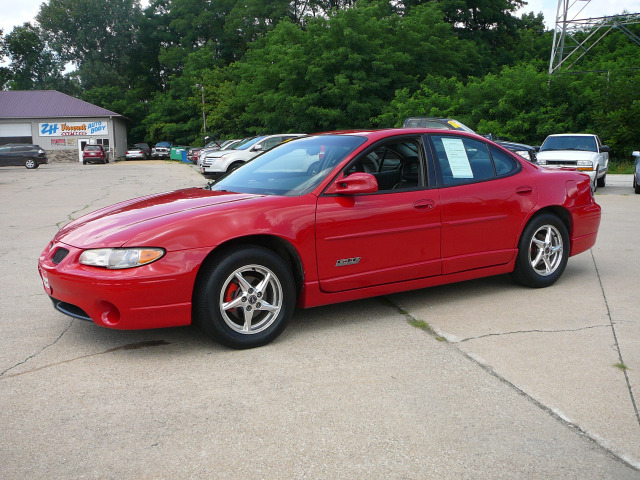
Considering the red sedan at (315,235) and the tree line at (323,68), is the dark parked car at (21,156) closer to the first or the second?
the tree line at (323,68)

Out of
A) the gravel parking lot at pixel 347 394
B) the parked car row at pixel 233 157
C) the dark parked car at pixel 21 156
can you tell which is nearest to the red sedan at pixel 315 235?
the gravel parking lot at pixel 347 394

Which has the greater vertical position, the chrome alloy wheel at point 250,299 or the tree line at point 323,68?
the tree line at point 323,68

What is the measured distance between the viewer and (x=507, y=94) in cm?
2991

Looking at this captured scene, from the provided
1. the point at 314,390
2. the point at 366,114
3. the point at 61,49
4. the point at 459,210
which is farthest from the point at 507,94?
the point at 61,49

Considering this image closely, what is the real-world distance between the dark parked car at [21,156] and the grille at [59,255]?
40.7 m

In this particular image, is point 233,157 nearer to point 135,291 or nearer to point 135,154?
point 135,291

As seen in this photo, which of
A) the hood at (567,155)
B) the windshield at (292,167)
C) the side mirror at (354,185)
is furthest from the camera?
the hood at (567,155)

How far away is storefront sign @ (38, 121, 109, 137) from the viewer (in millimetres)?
58344

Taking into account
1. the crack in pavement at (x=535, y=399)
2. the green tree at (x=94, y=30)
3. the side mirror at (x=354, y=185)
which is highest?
the green tree at (x=94, y=30)

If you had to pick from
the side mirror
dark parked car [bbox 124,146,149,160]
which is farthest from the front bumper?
dark parked car [bbox 124,146,149,160]

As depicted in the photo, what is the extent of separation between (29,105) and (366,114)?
36.5 m

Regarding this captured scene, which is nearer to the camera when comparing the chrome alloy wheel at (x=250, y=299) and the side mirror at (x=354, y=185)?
the chrome alloy wheel at (x=250, y=299)

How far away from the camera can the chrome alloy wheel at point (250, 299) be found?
421 cm

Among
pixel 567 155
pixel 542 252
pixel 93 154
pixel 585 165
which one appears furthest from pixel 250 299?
pixel 93 154
